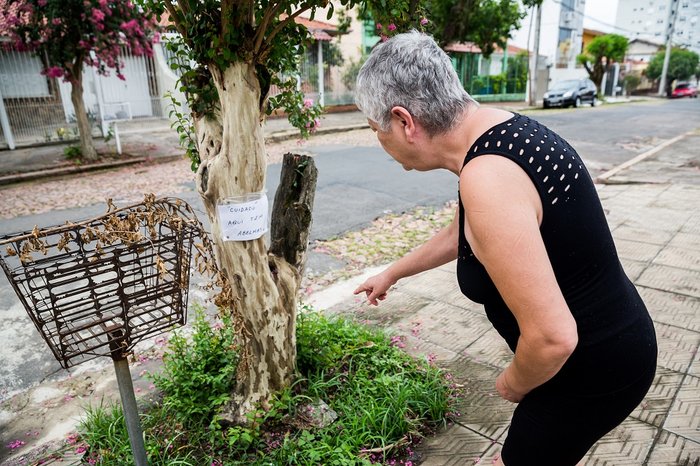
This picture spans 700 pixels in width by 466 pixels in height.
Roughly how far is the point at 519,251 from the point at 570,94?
86.8 ft

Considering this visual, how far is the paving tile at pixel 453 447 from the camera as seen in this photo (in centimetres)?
239

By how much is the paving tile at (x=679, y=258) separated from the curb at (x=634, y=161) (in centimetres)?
377

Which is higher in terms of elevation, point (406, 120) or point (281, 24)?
point (281, 24)

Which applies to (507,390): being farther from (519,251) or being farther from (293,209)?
(293,209)

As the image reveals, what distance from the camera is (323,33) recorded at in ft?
64.5

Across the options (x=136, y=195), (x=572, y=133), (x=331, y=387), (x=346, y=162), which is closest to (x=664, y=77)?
(x=572, y=133)

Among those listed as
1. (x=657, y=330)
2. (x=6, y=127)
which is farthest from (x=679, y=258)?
(x=6, y=127)

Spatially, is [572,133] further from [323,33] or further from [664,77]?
[664,77]

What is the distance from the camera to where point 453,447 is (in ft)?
8.11

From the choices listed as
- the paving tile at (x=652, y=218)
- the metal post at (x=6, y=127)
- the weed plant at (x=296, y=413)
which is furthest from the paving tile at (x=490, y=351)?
the metal post at (x=6, y=127)

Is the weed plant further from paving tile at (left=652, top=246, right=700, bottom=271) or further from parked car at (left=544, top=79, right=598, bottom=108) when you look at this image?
parked car at (left=544, top=79, right=598, bottom=108)

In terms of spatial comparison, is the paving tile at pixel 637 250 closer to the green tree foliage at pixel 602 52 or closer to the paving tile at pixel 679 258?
the paving tile at pixel 679 258

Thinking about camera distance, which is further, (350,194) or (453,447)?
(350,194)

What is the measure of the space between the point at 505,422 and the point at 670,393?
3.37 feet
